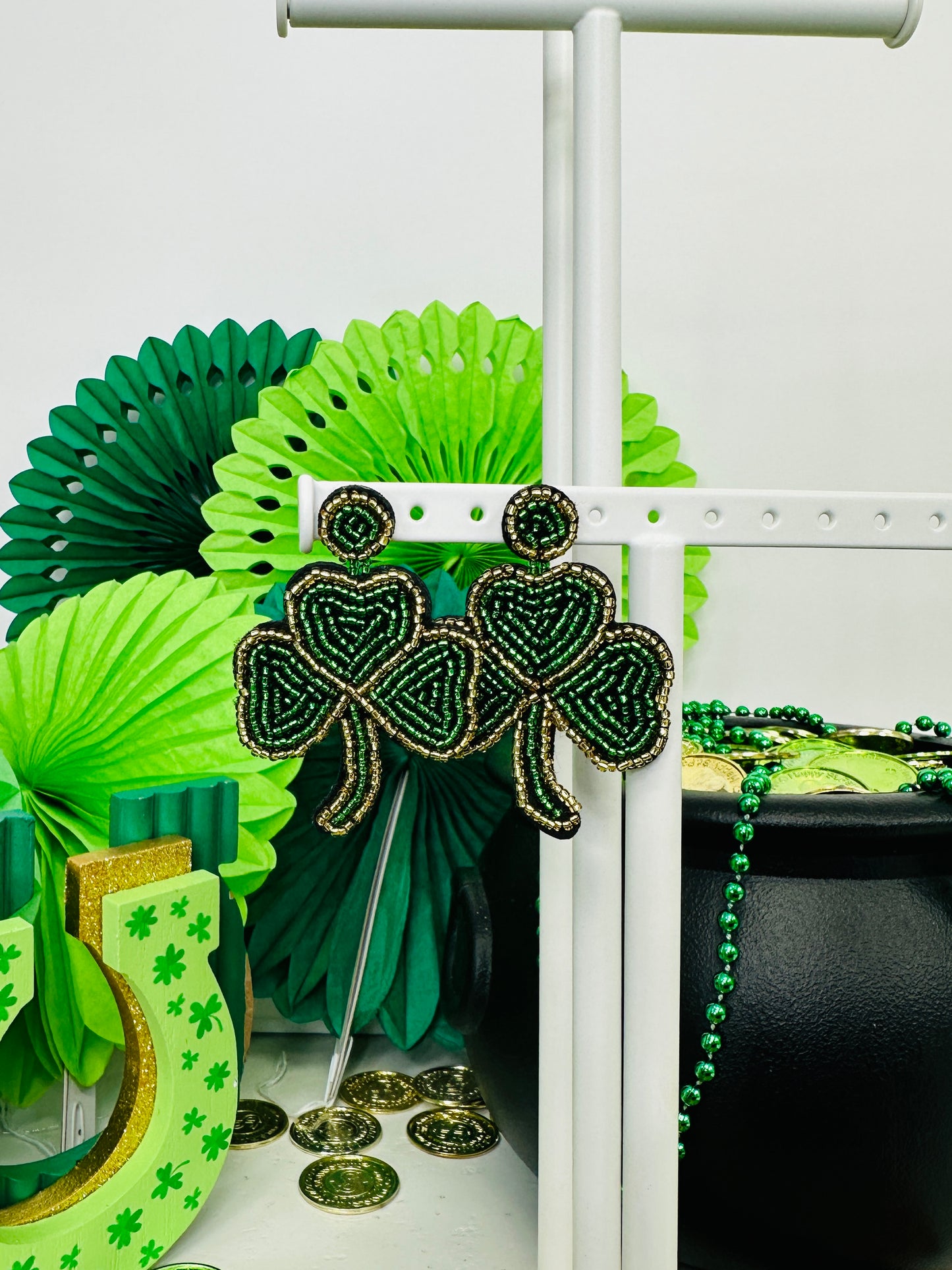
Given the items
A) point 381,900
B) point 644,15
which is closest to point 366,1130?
point 381,900

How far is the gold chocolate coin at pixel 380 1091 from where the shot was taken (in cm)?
62

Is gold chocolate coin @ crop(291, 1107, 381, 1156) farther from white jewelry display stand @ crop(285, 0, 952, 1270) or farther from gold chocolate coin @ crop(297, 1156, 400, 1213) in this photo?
white jewelry display stand @ crop(285, 0, 952, 1270)

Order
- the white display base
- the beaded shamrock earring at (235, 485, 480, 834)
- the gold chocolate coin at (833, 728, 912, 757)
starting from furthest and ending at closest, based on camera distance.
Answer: the gold chocolate coin at (833, 728, 912, 757) → the white display base → the beaded shamrock earring at (235, 485, 480, 834)

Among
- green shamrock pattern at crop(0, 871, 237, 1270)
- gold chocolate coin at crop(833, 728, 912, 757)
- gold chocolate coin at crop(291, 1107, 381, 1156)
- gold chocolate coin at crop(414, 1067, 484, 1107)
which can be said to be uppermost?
gold chocolate coin at crop(833, 728, 912, 757)

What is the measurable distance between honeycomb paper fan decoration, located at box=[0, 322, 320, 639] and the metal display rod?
0.34 metres

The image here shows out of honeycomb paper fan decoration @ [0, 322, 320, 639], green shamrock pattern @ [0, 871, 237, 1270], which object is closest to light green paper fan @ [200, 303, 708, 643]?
honeycomb paper fan decoration @ [0, 322, 320, 639]

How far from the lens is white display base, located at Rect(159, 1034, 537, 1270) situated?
1.53 ft

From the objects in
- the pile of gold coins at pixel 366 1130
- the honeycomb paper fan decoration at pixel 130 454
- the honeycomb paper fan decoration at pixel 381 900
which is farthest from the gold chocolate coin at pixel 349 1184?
the honeycomb paper fan decoration at pixel 130 454

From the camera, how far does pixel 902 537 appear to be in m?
0.36

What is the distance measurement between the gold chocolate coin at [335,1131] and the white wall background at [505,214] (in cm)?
42

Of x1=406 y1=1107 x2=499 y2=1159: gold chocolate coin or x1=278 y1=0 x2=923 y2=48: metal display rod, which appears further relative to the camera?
x1=406 y1=1107 x2=499 y2=1159: gold chocolate coin

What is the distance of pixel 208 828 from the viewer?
50 centimetres

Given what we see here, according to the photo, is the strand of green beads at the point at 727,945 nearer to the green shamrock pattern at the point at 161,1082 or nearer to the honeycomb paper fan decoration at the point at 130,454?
the green shamrock pattern at the point at 161,1082

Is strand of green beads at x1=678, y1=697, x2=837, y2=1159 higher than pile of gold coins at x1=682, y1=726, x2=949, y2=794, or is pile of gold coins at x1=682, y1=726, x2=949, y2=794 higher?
pile of gold coins at x1=682, y1=726, x2=949, y2=794
